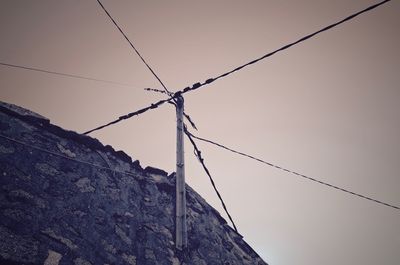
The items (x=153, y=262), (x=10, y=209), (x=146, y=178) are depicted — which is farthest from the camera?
(x=146, y=178)

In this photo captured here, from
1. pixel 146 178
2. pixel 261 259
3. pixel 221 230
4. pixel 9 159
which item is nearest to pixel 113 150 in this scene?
pixel 146 178

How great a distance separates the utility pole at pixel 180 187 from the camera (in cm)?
529

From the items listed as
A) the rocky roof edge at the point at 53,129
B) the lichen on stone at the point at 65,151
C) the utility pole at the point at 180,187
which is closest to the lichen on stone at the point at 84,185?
the lichen on stone at the point at 65,151

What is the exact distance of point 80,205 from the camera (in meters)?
4.36

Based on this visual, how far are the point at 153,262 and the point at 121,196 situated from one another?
1210 millimetres

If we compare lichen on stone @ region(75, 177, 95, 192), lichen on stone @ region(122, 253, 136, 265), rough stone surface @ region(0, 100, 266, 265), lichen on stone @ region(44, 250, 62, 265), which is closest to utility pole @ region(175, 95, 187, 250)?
rough stone surface @ region(0, 100, 266, 265)

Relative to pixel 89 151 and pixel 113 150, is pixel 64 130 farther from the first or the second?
pixel 113 150

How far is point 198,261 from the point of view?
210 inches

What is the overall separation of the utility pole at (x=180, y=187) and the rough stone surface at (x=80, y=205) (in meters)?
0.17

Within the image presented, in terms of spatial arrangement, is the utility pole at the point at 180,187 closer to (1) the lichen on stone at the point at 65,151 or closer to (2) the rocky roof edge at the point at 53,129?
(2) the rocky roof edge at the point at 53,129

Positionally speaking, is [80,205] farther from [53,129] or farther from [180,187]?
[180,187]

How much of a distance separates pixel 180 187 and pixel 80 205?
6.42ft

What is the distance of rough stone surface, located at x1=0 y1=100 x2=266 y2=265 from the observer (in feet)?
11.9

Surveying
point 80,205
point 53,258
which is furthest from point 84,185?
point 53,258
